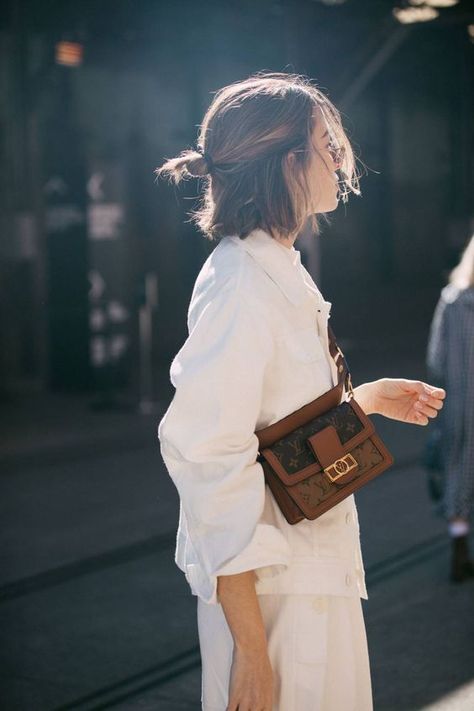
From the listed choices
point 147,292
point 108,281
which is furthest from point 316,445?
point 108,281

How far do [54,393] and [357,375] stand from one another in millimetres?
3407

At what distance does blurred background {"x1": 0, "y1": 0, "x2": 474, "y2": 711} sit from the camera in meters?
4.89

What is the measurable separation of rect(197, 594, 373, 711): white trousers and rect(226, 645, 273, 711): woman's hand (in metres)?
0.08

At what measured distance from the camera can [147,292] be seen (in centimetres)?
1156

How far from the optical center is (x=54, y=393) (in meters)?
12.9

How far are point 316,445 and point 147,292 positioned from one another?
9574 mm

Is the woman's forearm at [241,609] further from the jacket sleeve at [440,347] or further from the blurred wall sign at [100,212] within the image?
the blurred wall sign at [100,212]

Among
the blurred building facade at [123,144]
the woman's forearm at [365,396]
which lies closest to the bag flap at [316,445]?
the woman's forearm at [365,396]

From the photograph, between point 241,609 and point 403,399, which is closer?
point 241,609

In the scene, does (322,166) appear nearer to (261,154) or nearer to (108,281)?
(261,154)

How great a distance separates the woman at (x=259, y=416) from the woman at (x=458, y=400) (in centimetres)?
352

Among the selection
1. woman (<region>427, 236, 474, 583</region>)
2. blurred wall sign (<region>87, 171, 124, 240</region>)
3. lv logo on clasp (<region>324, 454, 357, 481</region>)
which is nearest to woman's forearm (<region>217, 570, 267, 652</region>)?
lv logo on clasp (<region>324, 454, 357, 481</region>)

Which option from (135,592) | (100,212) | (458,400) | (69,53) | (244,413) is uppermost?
(69,53)

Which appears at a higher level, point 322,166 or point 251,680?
point 322,166
